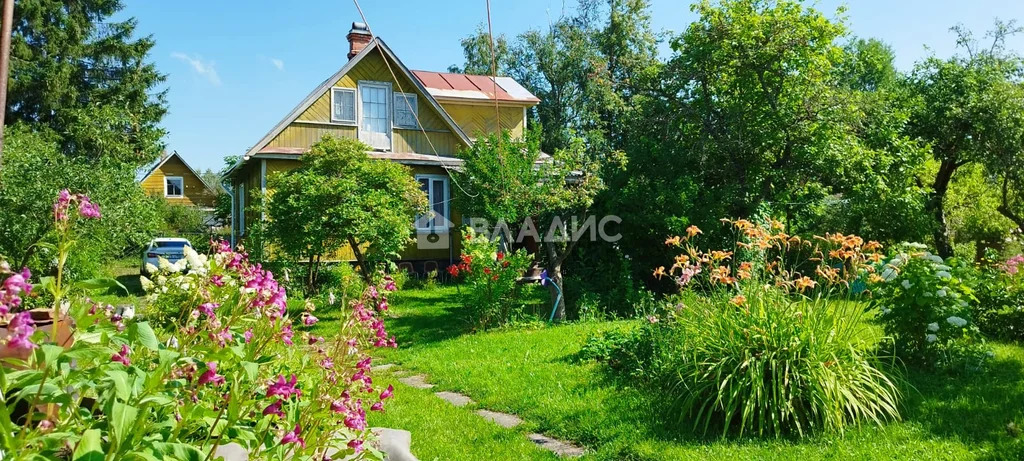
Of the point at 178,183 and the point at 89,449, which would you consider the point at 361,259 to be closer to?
the point at 89,449

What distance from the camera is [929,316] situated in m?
5.64

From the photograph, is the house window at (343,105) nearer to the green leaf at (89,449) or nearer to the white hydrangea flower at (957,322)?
the white hydrangea flower at (957,322)

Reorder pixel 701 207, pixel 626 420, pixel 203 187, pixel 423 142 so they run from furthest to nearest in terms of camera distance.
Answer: pixel 203 187
pixel 423 142
pixel 701 207
pixel 626 420

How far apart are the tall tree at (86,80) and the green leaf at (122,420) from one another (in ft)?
77.8

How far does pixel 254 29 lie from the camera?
16.3 ft

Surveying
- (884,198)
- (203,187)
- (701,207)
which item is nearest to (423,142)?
(701,207)

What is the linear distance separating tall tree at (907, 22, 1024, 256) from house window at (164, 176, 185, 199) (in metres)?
34.5

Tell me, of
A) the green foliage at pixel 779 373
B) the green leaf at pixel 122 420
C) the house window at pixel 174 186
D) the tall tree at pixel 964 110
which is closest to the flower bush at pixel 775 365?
the green foliage at pixel 779 373

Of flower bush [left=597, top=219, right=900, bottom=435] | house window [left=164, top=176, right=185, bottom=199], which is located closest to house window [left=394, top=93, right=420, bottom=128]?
flower bush [left=597, top=219, right=900, bottom=435]

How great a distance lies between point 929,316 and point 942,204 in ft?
37.0

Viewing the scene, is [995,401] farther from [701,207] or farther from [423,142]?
[423,142]

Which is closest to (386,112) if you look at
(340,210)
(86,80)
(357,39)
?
(357,39)

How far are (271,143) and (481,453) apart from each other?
12741 millimetres

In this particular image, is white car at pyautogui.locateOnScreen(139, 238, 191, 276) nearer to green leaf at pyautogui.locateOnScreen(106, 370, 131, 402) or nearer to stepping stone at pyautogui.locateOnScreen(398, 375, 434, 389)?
stepping stone at pyautogui.locateOnScreen(398, 375, 434, 389)
